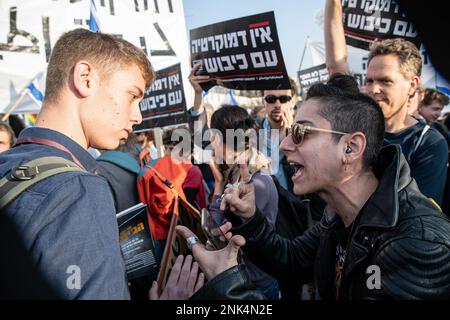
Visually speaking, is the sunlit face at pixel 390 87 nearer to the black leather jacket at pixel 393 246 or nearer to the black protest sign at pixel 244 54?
the black protest sign at pixel 244 54

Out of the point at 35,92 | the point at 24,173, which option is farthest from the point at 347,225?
the point at 35,92

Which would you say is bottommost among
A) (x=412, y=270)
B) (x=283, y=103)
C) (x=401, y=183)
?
(x=412, y=270)

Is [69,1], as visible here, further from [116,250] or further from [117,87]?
[116,250]

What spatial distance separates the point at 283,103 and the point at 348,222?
7.94ft

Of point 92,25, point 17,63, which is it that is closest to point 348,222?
point 92,25

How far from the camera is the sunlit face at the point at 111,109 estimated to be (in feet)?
5.38

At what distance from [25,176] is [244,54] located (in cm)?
298

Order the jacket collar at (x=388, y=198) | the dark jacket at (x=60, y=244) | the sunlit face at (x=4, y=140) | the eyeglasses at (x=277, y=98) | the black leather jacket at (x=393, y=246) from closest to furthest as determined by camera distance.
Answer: the dark jacket at (x=60, y=244) → the black leather jacket at (x=393, y=246) → the jacket collar at (x=388, y=198) → the sunlit face at (x=4, y=140) → the eyeglasses at (x=277, y=98)

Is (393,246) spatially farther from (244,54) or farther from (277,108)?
(277,108)

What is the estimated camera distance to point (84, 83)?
1627 mm

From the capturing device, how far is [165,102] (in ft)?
17.1

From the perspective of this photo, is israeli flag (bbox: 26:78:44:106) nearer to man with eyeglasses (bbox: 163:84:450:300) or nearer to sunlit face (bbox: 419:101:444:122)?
man with eyeglasses (bbox: 163:84:450:300)

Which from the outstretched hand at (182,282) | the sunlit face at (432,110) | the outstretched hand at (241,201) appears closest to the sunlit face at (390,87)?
the outstretched hand at (241,201)

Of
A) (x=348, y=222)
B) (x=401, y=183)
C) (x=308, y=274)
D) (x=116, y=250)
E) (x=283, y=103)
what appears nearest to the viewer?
(x=116, y=250)
